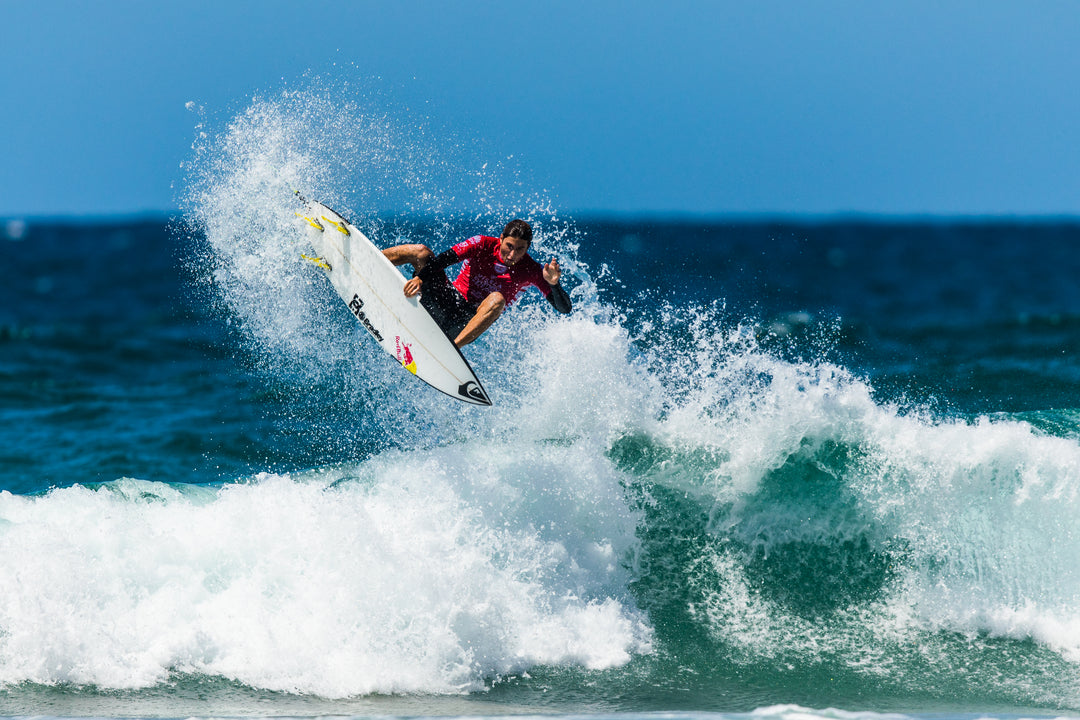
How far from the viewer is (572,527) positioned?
7750 millimetres

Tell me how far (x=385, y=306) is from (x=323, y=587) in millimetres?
2801

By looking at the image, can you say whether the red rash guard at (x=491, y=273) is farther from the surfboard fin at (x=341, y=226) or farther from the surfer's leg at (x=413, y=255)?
the surfboard fin at (x=341, y=226)

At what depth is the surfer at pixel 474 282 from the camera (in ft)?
26.7

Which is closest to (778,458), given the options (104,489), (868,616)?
(868,616)

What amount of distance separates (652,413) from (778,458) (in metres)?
1.18

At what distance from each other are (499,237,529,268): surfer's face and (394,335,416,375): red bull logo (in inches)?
49.3

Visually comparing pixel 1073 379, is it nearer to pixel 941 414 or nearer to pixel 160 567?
pixel 941 414

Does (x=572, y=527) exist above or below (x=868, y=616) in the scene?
above

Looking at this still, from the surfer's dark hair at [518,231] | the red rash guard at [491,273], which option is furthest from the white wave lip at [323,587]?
the surfer's dark hair at [518,231]

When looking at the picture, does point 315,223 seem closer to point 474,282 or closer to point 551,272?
point 474,282

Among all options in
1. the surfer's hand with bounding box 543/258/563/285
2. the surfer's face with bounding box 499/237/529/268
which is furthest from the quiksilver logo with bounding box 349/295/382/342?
the surfer's hand with bounding box 543/258/563/285

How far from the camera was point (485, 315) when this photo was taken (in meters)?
8.10

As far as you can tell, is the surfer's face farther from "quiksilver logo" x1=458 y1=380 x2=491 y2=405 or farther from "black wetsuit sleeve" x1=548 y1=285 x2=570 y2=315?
"quiksilver logo" x1=458 y1=380 x2=491 y2=405

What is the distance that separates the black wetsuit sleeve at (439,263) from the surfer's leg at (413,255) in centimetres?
4
